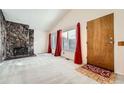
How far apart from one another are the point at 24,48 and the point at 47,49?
2.02 m

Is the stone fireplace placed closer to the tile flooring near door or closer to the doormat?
the tile flooring near door

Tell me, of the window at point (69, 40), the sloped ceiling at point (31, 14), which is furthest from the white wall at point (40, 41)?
the window at point (69, 40)

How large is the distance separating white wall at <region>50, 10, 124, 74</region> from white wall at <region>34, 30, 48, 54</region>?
1.83 m

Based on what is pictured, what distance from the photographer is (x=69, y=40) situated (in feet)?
14.4

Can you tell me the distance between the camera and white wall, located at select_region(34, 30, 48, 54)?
601cm

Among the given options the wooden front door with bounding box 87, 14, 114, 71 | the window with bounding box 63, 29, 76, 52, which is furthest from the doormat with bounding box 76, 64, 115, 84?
the window with bounding box 63, 29, 76, 52

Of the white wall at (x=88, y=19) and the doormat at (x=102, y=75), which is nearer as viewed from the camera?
the doormat at (x=102, y=75)

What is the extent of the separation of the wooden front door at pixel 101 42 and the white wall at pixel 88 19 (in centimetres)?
11

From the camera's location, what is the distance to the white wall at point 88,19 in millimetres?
2146

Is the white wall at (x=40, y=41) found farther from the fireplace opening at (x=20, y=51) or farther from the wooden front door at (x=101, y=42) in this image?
the wooden front door at (x=101, y=42)

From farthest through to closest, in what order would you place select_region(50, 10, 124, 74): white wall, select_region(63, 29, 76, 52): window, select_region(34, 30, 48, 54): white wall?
select_region(34, 30, 48, 54): white wall → select_region(63, 29, 76, 52): window → select_region(50, 10, 124, 74): white wall

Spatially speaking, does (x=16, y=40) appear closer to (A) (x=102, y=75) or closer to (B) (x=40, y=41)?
(B) (x=40, y=41)
